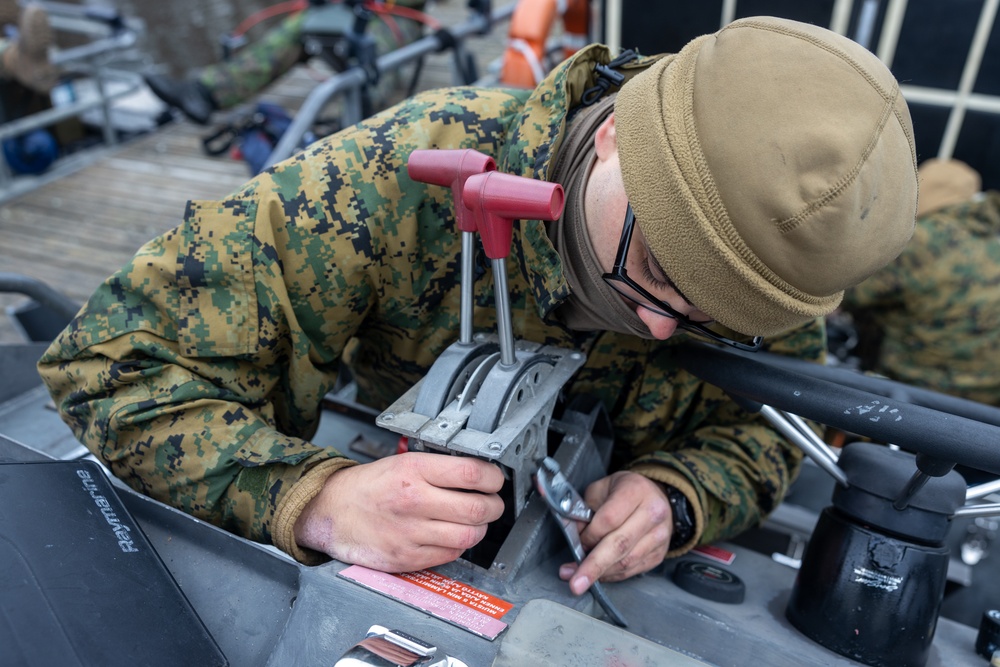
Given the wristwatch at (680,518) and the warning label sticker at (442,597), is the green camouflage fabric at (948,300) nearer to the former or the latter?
the wristwatch at (680,518)

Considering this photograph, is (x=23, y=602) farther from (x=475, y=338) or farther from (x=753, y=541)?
(x=753, y=541)

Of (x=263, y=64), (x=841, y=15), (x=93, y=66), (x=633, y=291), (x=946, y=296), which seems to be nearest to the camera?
(x=633, y=291)

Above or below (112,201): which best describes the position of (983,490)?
above

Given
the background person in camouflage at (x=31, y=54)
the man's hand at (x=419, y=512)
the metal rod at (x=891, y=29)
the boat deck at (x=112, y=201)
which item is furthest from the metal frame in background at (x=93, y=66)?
the man's hand at (x=419, y=512)

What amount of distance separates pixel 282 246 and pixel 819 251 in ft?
2.59

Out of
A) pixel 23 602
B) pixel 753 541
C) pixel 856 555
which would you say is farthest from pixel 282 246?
pixel 753 541

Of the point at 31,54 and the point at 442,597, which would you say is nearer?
the point at 442,597

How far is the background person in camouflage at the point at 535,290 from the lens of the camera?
36.3 inches

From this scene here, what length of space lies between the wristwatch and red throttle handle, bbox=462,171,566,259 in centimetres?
57

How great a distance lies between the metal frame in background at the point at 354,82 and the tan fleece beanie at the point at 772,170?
1.07 meters

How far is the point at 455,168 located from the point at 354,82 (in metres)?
2.33

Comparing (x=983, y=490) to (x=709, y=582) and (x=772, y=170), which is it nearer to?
(x=709, y=582)

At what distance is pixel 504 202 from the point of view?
99cm

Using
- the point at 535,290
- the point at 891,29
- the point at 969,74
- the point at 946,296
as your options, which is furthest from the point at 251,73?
the point at 535,290
